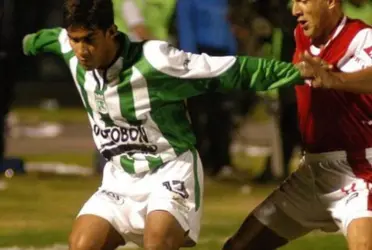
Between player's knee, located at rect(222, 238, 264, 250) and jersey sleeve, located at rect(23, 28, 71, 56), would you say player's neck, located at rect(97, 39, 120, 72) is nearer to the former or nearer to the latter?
jersey sleeve, located at rect(23, 28, 71, 56)

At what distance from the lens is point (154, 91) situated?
6.33 m

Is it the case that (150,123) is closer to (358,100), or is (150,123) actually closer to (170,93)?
(170,93)

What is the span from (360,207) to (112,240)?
113 centimetres

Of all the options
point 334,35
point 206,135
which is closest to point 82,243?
point 334,35

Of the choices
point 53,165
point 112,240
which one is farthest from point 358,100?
point 53,165

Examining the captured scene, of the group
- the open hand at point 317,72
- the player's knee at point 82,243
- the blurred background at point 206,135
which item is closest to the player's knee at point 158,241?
the player's knee at point 82,243

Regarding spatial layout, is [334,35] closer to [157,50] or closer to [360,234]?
[157,50]

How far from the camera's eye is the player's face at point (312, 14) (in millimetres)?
6359

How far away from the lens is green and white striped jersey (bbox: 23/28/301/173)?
6281mm

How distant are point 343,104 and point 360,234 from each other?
2.10 ft

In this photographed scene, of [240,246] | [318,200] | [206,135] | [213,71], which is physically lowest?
[206,135]

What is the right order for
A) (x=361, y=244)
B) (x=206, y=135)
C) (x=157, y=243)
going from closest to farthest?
(x=157, y=243) < (x=361, y=244) < (x=206, y=135)

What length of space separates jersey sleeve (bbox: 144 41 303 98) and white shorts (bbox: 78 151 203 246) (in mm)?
347

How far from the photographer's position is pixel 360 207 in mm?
6336
